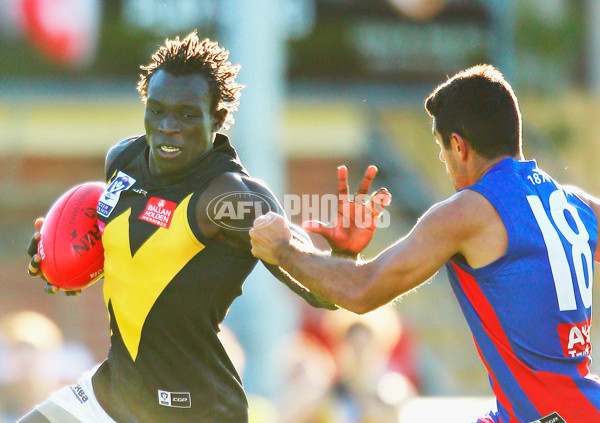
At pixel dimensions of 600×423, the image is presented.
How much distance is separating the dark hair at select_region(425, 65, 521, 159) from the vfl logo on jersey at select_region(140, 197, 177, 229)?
1.20 metres

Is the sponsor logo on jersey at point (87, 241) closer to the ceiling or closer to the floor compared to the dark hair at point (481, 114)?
closer to the floor

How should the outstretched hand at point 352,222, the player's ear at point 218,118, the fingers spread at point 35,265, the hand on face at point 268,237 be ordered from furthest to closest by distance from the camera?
1. the fingers spread at point 35,265
2. the player's ear at point 218,118
3. the outstretched hand at point 352,222
4. the hand on face at point 268,237

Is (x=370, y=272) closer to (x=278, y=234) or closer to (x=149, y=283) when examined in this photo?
(x=278, y=234)

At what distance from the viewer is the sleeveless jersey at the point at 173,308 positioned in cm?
450

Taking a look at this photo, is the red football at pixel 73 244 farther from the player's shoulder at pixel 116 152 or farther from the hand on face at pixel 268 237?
the hand on face at pixel 268 237

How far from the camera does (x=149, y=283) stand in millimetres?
4527

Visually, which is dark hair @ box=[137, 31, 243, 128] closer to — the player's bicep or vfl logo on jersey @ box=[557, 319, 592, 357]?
the player's bicep

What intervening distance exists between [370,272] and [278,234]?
0.43 meters

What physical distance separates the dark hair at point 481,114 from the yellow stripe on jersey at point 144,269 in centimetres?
116

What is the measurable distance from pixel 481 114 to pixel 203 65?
1.28 m

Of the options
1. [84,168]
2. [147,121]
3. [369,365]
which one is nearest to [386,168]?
[84,168]

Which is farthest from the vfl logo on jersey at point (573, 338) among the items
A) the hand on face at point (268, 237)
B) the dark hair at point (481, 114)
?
the hand on face at point (268, 237)

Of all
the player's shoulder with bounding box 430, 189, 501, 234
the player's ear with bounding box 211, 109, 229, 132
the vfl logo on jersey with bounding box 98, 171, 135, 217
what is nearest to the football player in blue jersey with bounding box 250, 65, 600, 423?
the player's shoulder with bounding box 430, 189, 501, 234

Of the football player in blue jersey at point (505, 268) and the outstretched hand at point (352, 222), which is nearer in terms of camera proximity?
the football player in blue jersey at point (505, 268)
